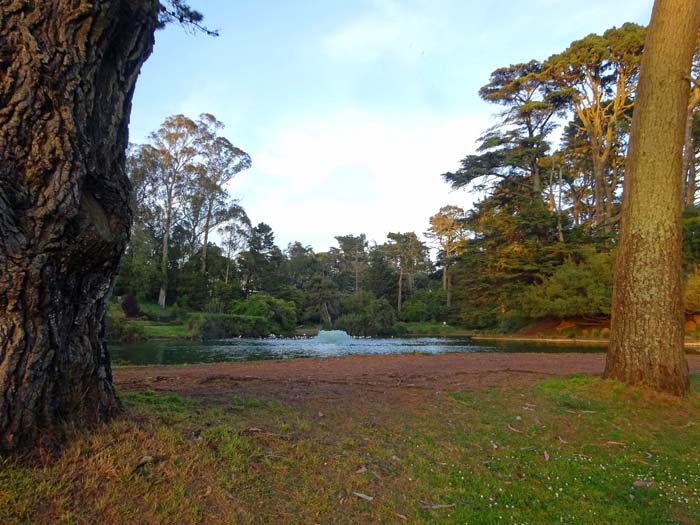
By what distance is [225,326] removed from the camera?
2575 cm

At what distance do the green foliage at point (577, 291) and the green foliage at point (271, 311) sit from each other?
50.2 feet

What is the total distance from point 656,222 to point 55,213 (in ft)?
19.3

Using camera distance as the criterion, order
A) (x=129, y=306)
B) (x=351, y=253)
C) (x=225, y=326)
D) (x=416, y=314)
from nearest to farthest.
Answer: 1. (x=225, y=326)
2. (x=129, y=306)
3. (x=416, y=314)
4. (x=351, y=253)

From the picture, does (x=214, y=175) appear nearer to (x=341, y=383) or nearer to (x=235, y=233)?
(x=235, y=233)

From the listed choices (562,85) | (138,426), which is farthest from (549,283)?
(138,426)

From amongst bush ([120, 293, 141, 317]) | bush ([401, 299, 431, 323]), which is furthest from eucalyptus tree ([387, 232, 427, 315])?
bush ([120, 293, 141, 317])

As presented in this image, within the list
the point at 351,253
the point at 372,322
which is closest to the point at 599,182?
the point at 372,322

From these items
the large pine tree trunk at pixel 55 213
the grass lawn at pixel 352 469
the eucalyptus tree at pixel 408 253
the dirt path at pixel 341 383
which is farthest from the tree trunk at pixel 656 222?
the eucalyptus tree at pixel 408 253

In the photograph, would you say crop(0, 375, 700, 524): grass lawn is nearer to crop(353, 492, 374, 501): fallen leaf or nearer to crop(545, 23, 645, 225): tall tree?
crop(353, 492, 374, 501): fallen leaf

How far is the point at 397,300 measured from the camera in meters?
47.4

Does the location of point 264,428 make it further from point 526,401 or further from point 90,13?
point 526,401

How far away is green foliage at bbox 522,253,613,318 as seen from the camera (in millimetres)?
21234

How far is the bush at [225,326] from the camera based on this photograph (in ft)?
79.4

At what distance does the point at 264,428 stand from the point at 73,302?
1.43 metres
